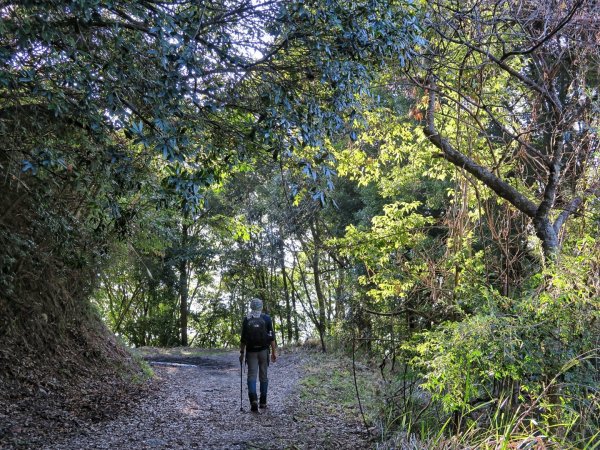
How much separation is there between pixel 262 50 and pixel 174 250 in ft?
61.4

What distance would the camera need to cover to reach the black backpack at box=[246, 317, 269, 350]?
811cm

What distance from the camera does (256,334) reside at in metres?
8.10

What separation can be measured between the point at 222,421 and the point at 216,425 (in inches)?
11.2

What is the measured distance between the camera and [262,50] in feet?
19.6

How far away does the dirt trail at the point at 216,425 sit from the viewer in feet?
21.4

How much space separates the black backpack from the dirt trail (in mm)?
1136

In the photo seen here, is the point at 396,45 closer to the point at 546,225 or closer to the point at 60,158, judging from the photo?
the point at 546,225

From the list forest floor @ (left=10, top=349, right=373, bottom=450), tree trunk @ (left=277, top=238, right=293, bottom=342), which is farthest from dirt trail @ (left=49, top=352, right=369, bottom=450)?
tree trunk @ (left=277, top=238, right=293, bottom=342)

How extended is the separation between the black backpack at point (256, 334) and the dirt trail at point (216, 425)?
3.73 ft

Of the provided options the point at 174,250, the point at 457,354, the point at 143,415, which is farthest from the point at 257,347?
the point at 174,250

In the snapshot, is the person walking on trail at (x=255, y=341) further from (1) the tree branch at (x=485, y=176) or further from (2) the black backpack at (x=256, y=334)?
(1) the tree branch at (x=485, y=176)

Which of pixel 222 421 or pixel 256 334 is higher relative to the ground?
pixel 256 334

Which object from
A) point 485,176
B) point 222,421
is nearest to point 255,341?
point 222,421

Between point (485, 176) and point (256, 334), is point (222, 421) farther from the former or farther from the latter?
point (485, 176)
